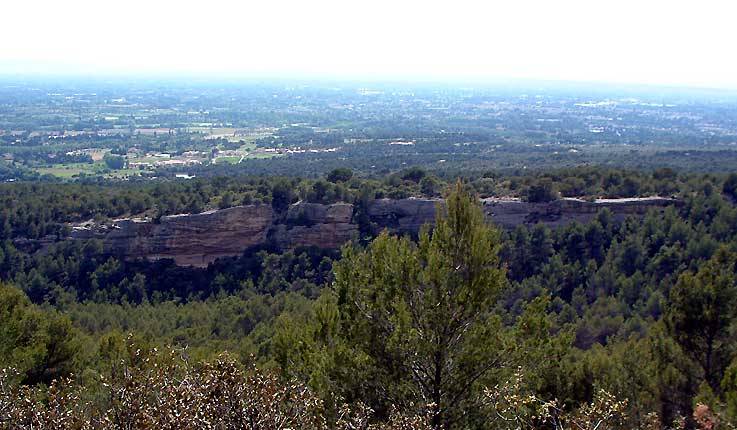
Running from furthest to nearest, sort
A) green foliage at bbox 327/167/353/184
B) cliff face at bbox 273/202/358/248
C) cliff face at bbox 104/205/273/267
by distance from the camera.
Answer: green foliage at bbox 327/167/353/184, cliff face at bbox 273/202/358/248, cliff face at bbox 104/205/273/267

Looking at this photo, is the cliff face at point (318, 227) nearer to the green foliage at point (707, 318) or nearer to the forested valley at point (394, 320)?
the forested valley at point (394, 320)

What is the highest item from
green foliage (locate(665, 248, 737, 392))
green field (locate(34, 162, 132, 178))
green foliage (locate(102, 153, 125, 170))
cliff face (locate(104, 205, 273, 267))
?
green foliage (locate(665, 248, 737, 392))

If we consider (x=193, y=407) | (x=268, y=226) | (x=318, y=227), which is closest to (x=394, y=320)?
(x=193, y=407)

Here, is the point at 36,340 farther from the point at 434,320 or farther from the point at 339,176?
the point at 339,176

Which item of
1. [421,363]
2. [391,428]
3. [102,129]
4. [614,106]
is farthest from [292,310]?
[614,106]

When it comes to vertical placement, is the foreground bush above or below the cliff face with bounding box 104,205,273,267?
above

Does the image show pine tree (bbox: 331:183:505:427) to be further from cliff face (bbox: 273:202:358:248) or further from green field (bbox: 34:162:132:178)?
green field (bbox: 34:162:132:178)

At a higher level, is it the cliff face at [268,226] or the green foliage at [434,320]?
the green foliage at [434,320]

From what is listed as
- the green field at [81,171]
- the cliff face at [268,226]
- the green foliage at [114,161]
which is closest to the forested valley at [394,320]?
the cliff face at [268,226]

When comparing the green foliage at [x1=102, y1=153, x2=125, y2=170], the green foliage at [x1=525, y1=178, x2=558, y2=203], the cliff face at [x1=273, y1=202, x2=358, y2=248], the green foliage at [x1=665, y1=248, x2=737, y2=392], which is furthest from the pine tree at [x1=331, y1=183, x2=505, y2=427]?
the green foliage at [x1=102, y1=153, x2=125, y2=170]
